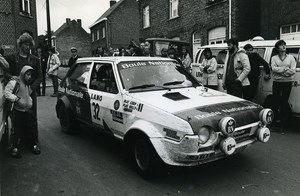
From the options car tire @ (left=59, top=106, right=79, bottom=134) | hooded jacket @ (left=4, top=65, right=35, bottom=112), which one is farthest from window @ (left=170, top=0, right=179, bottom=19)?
hooded jacket @ (left=4, top=65, right=35, bottom=112)

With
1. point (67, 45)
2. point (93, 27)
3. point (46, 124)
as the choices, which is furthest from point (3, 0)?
point (67, 45)

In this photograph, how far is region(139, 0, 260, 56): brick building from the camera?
15.4 meters

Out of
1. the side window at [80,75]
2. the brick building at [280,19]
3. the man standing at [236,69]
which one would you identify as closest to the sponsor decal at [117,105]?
the side window at [80,75]

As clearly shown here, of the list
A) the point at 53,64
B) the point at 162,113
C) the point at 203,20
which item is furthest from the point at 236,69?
the point at 203,20

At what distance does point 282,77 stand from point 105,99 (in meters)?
3.83

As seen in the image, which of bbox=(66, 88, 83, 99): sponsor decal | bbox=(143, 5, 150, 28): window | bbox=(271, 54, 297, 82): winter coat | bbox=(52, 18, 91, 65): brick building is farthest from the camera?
bbox=(52, 18, 91, 65): brick building

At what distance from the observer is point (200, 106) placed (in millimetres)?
4215

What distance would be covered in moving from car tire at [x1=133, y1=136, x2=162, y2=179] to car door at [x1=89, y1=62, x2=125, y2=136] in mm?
491

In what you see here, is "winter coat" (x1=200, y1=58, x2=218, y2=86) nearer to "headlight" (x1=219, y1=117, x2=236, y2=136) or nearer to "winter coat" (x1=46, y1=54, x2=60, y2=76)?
"headlight" (x1=219, y1=117, x2=236, y2=136)

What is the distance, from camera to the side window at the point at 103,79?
16.8ft

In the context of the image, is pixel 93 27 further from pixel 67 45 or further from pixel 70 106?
pixel 70 106

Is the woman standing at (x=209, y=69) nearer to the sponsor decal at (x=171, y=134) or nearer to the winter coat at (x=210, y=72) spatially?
the winter coat at (x=210, y=72)

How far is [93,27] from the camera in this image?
4250 centimetres

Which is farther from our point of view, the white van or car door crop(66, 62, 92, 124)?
the white van
